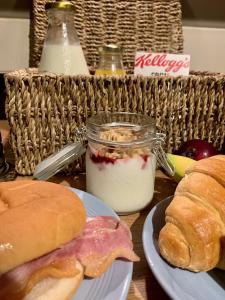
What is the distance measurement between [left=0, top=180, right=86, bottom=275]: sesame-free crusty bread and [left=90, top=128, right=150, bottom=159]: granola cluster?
0.17 metres

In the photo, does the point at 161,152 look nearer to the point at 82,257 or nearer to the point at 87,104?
the point at 87,104

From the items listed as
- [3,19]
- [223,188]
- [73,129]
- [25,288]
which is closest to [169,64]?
[73,129]

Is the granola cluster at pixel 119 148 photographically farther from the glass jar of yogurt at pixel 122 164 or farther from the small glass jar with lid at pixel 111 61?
the small glass jar with lid at pixel 111 61

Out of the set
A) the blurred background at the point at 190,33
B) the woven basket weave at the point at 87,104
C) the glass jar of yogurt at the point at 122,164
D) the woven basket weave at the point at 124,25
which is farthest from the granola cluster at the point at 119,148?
the blurred background at the point at 190,33

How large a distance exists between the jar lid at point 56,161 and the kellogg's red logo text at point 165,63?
31 centimetres

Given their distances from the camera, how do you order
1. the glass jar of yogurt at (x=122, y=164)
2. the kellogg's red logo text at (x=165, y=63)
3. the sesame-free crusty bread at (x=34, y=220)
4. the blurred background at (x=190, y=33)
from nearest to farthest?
1. the sesame-free crusty bread at (x=34, y=220)
2. the glass jar of yogurt at (x=122, y=164)
3. the kellogg's red logo text at (x=165, y=63)
4. the blurred background at (x=190, y=33)

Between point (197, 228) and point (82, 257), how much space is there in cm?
17

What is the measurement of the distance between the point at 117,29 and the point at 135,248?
0.80 meters

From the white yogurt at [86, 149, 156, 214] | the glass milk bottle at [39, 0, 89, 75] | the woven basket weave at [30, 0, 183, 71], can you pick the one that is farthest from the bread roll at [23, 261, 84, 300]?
the woven basket weave at [30, 0, 183, 71]

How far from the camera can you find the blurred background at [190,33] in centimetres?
130

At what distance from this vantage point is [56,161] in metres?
0.72

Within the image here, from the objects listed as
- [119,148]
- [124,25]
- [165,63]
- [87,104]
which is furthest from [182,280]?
[124,25]

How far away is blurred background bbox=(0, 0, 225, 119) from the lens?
130 centimetres

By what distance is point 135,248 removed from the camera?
61 cm
